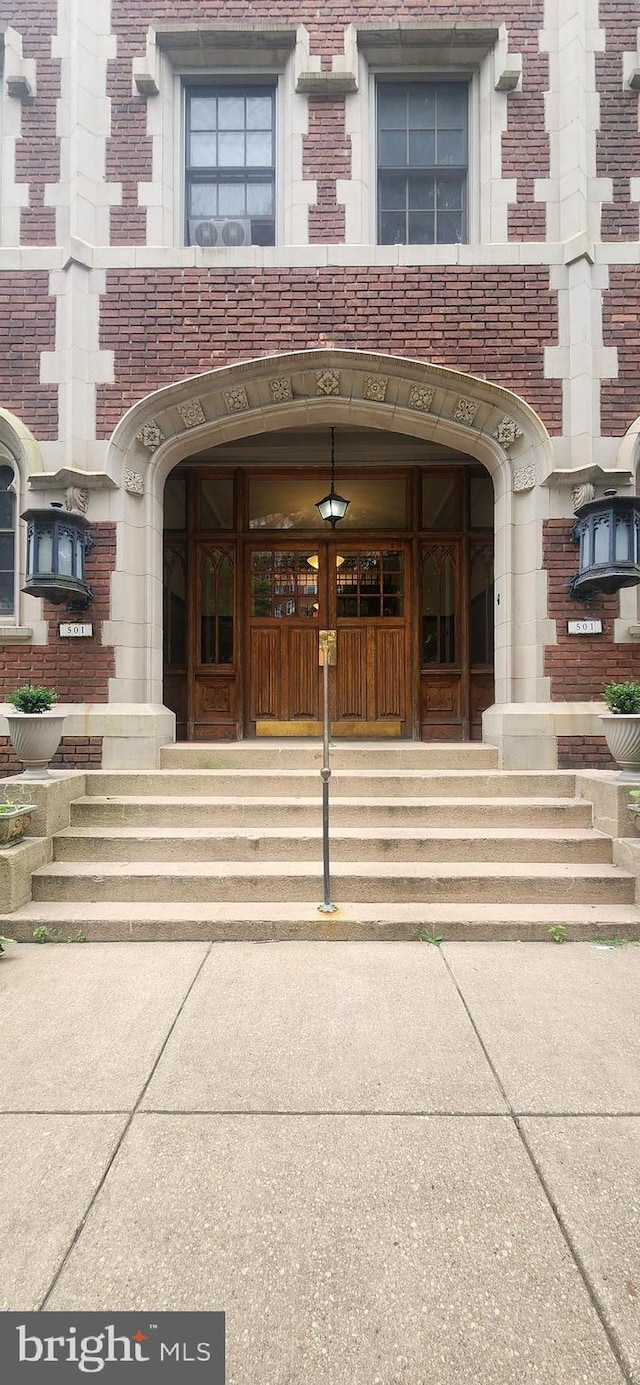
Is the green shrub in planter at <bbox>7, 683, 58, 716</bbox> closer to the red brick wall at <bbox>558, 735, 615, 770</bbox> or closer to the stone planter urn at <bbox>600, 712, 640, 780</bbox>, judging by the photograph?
the stone planter urn at <bbox>600, 712, 640, 780</bbox>

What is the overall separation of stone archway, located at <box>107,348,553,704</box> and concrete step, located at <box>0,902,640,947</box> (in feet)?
8.81

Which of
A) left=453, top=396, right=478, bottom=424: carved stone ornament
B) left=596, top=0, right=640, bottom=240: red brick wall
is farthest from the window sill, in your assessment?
left=596, top=0, right=640, bottom=240: red brick wall

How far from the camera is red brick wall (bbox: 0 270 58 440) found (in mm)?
6188

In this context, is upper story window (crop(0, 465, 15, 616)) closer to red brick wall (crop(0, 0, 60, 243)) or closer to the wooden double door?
red brick wall (crop(0, 0, 60, 243))

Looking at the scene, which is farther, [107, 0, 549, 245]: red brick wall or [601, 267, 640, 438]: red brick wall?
[107, 0, 549, 245]: red brick wall

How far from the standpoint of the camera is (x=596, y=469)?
5871 millimetres

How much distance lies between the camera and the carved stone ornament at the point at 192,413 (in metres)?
6.24

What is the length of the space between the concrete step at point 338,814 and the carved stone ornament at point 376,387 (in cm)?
432

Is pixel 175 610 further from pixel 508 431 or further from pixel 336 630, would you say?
pixel 508 431

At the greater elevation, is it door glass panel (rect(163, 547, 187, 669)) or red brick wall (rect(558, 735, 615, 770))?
door glass panel (rect(163, 547, 187, 669))

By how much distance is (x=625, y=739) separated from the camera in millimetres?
4824

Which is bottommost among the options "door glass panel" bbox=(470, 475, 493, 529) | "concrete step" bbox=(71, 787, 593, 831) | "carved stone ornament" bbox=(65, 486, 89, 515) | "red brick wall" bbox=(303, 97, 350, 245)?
"concrete step" bbox=(71, 787, 593, 831)

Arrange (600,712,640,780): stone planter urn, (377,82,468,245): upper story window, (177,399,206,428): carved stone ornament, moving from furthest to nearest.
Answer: (377,82,468,245): upper story window, (177,399,206,428): carved stone ornament, (600,712,640,780): stone planter urn

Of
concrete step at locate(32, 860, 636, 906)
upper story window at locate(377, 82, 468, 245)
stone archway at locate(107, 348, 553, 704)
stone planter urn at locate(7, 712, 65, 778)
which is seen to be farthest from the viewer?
upper story window at locate(377, 82, 468, 245)
